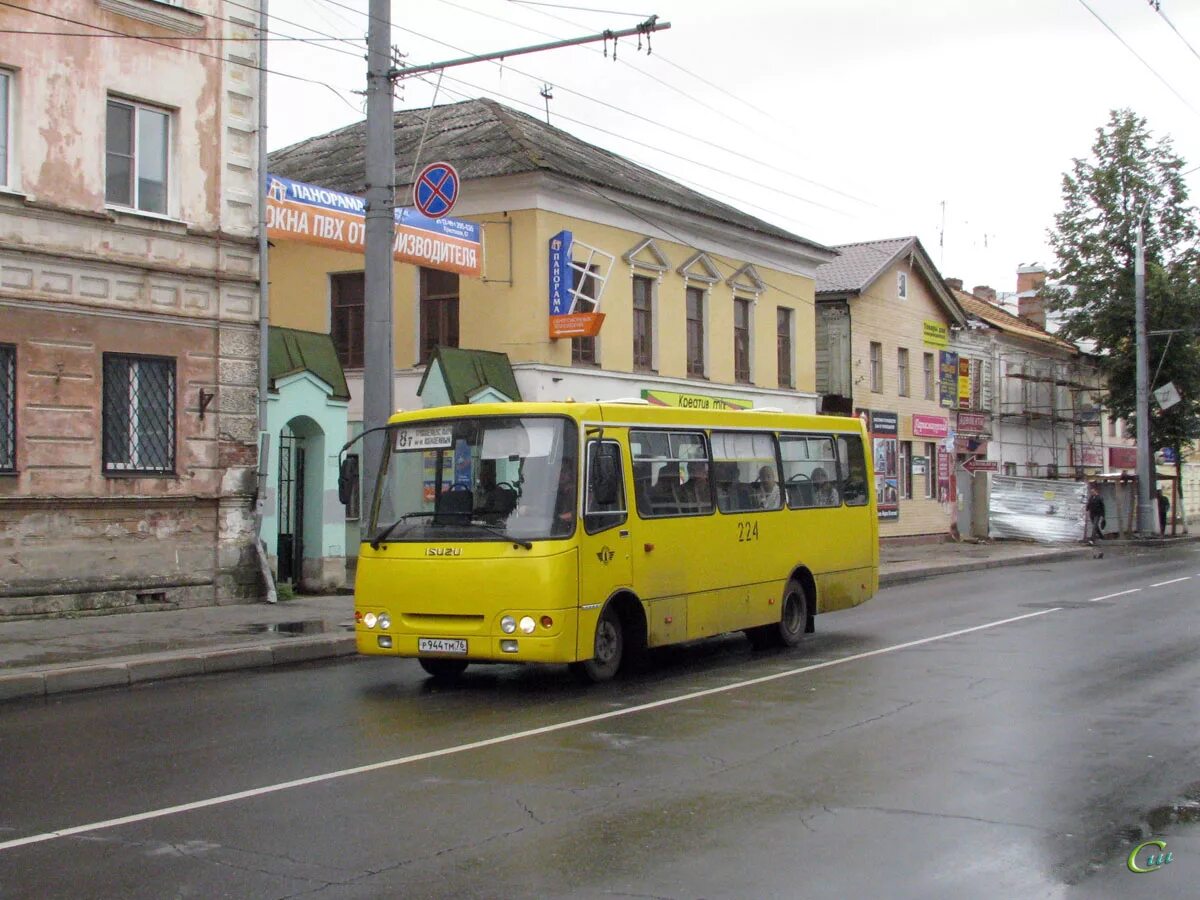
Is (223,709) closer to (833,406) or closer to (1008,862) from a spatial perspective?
(1008,862)

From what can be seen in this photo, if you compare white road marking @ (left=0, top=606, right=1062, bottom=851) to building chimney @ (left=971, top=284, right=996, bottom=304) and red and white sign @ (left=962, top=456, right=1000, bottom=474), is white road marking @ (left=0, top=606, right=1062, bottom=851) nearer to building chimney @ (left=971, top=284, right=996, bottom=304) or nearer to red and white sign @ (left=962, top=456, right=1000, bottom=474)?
red and white sign @ (left=962, top=456, right=1000, bottom=474)

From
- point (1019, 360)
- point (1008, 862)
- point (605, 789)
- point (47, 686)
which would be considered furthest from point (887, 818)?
point (1019, 360)

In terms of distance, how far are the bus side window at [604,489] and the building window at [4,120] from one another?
8.78 meters

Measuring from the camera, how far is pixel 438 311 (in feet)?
87.9

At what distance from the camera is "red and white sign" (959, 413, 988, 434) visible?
147 ft

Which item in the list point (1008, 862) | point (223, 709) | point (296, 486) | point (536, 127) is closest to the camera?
point (1008, 862)

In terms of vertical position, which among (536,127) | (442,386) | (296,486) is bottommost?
(296,486)

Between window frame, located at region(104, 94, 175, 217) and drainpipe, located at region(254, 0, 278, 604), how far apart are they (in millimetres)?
1275

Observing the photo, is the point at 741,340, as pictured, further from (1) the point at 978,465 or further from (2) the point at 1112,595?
(1) the point at 978,465

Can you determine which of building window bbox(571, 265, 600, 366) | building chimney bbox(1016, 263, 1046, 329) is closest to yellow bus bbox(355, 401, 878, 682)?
building window bbox(571, 265, 600, 366)

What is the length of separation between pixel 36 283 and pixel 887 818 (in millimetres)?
13050

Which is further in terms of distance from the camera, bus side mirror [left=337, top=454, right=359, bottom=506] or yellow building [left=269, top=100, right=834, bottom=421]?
yellow building [left=269, top=100, right=834, bottom=421]

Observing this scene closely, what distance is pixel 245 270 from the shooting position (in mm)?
18672

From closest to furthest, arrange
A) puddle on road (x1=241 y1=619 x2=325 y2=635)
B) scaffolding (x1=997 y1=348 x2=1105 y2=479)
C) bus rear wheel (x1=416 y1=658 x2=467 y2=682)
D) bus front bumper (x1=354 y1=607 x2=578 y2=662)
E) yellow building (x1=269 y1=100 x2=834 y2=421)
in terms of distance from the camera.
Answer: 1. bus front bumper (x1=354 y1=607 x2=578 y2=662)
2. bus rear wheel (x1=416 y1=658 x2=467 y2=682)
3. puddle on road (x1=241 y1=619 x2=325 y2=635)
4. yellow building (x1=269 y1=100 x2=834 y2=421)
5. scaffolding (x1=997 y1=348 x2=1105 y2=479)
